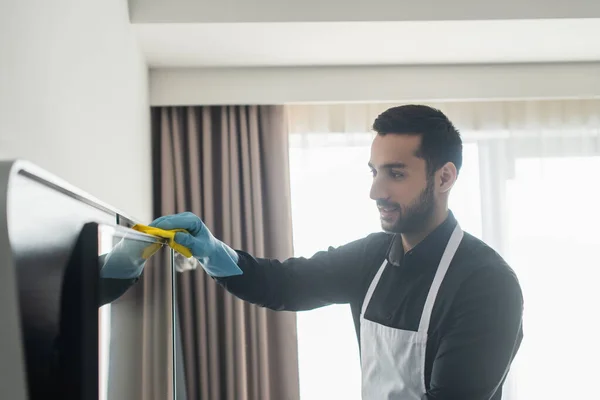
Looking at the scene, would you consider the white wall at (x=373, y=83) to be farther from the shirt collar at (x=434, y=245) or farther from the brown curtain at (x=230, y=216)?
the shirt collar at (x=434, y=245)

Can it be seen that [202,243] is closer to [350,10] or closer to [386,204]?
[386,204]

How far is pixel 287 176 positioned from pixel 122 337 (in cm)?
206

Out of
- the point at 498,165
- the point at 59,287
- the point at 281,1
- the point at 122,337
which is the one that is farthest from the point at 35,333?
the point at 498,165

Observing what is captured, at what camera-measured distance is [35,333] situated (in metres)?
0.55

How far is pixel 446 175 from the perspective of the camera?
1.82 m

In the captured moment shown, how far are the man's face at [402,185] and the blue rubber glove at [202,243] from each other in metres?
0.46

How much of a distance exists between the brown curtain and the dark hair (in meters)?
1.13

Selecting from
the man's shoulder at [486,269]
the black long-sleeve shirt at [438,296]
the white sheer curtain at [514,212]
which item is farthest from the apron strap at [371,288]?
the white sheer curtain at [514,212]

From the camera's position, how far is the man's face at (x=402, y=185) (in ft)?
5.88

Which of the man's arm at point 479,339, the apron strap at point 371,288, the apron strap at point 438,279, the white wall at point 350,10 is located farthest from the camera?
the white wall at point 350,10

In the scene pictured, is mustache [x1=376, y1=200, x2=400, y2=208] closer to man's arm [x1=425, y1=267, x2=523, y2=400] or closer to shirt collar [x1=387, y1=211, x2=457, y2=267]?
shirt collar [x1=387, y1=211, x2=457, y2=267]

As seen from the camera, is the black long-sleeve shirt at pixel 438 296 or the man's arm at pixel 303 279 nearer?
the black long-sleeve shirt at pixel 438 296

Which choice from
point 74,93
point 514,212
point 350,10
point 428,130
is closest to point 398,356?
point 428,130

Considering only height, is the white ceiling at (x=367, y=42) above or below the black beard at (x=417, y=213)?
above
